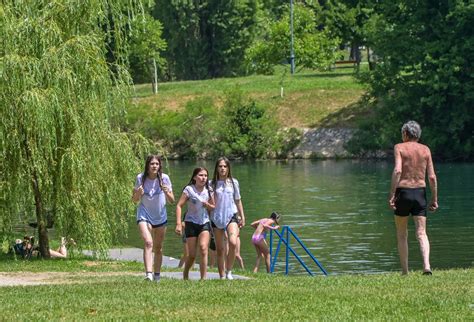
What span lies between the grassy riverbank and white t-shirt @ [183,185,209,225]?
0.97 metres

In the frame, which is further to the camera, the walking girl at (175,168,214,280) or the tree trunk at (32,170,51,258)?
the tree trunk at (32,170,51,258)

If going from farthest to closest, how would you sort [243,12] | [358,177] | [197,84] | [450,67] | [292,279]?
[243,12], [197,84], [450,67], [358,177], [292,279]

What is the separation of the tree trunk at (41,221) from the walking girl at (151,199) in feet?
21.7

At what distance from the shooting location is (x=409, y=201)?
1803 centimetres

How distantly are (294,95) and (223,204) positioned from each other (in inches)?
2510

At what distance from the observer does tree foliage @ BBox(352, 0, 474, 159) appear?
65500 millimetres

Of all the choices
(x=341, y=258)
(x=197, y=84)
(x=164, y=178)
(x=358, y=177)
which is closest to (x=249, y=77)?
(x=197, y=84)

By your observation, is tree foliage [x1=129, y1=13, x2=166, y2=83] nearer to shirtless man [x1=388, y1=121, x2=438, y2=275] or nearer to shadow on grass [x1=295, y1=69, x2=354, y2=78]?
shadow on grass [x1=295, y1=69, x2=354, y2=78]

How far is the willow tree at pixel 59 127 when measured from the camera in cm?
2403

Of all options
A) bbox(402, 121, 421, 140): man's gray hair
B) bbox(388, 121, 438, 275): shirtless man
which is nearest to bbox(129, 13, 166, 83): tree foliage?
bbox(402, 121, 421, 140): man's gray hair

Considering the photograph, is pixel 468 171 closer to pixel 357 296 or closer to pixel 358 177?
pixel 358 177

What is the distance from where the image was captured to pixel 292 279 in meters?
18.3

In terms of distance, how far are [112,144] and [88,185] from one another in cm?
120

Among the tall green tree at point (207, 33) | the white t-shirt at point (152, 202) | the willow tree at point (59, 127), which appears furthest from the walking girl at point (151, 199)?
the tall green tree at point (207, 33)
